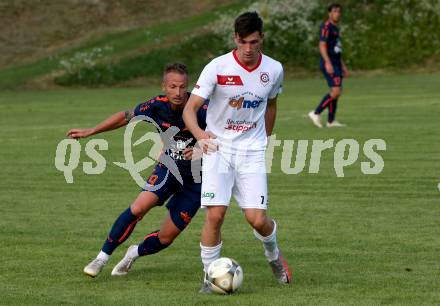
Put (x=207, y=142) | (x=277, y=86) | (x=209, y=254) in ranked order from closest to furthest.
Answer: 1. (x=207, y=142)
2. (x=209, y=254)
3. (x=277, y=86)

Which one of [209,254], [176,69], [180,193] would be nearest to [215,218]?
[209,254]

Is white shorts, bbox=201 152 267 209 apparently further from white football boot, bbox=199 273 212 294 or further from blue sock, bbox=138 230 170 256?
blue sock, bbox=138 230 170 256

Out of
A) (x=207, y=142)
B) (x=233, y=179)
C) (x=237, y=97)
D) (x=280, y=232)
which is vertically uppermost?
(x=237, y=97)

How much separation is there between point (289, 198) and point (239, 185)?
5144mm

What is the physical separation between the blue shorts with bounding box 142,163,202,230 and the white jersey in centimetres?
65

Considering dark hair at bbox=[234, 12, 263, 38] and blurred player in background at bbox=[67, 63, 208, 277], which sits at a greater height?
dark hair at bbox=[234, 12, 263, 38]

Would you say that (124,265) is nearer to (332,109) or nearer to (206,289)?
(206,289)

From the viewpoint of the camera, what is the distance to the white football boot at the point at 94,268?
9078mm

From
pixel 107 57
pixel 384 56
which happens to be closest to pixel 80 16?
pixel 107 57

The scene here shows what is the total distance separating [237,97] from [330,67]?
13484 millimetres

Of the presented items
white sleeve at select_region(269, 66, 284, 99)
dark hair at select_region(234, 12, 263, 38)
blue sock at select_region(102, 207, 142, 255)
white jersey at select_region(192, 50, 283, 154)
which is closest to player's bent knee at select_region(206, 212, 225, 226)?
white jersey at select_region(192, 50, 283, 154)

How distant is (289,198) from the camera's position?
45.4ft

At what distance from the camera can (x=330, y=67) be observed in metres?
21.9

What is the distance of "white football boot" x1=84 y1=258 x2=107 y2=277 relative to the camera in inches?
357
